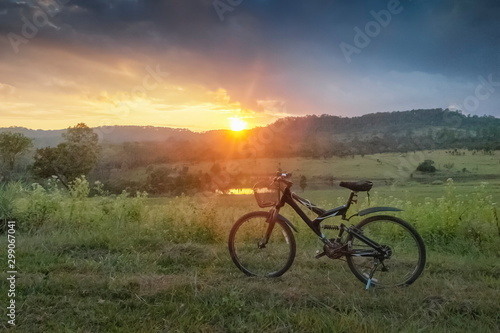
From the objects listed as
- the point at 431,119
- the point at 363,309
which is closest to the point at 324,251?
the point at 363,309

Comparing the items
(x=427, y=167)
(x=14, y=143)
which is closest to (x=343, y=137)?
(x=427, y=167)

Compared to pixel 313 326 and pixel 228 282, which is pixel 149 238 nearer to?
pixel 228 282

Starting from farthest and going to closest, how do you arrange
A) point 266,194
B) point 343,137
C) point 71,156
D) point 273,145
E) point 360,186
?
point 71,156 < point 343,137 < point 273,145 < point 266,194 < point 360,186

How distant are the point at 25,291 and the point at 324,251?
3.37 metres

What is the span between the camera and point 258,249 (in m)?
5.67

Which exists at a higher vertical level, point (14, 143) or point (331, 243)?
point (14, 143)

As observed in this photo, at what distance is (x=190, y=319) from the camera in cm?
356

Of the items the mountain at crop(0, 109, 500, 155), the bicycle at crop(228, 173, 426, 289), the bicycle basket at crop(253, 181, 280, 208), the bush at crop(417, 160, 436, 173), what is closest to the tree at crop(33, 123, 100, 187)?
the mountain at crop(0, 109, 500, 155)

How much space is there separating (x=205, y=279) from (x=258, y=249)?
4.03ft

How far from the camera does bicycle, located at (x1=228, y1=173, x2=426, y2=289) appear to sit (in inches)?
179

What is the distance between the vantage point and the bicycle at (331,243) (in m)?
4.56

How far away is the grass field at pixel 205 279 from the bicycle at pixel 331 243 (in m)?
0.21

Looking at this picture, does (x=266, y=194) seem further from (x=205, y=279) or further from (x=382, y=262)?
(x=382, y=262)

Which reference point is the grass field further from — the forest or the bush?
the bush
